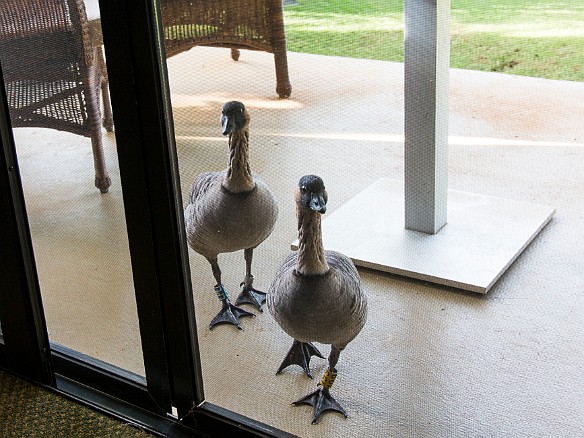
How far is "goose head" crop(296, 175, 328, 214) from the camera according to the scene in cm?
140

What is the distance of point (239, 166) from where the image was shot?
58.1 inches

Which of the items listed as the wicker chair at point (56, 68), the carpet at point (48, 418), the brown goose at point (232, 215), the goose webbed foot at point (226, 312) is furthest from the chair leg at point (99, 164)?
the carpet at point (48, 418)

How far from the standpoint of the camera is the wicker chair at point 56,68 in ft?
4.93

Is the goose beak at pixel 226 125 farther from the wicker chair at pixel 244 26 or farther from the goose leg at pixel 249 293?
the goose leg at pixel 249 293

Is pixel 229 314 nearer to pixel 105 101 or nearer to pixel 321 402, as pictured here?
pixel 321 402

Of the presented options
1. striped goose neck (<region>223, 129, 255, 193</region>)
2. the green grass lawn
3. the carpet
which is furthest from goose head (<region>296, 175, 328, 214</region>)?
the carpet

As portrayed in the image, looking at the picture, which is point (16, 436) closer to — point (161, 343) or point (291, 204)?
point (161, 343)

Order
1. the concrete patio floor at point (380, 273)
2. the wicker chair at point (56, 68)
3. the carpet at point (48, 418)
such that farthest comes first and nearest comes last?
the carpet at point (48, 418) < the wicker chair at point (56, 68) < the concrete patio floor at point (380, 273)

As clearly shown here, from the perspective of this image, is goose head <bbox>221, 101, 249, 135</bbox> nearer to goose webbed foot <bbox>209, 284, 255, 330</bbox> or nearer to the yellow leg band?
goose webbed foot <bbox>209, 284, 255, 330</bbox>

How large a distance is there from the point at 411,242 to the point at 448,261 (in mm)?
76

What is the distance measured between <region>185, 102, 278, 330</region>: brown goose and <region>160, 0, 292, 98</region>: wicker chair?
5.9 inches

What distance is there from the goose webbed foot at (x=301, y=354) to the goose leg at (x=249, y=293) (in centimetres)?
10

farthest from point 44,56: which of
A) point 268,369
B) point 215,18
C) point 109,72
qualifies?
point 268,369

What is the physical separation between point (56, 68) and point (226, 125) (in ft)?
1.24
